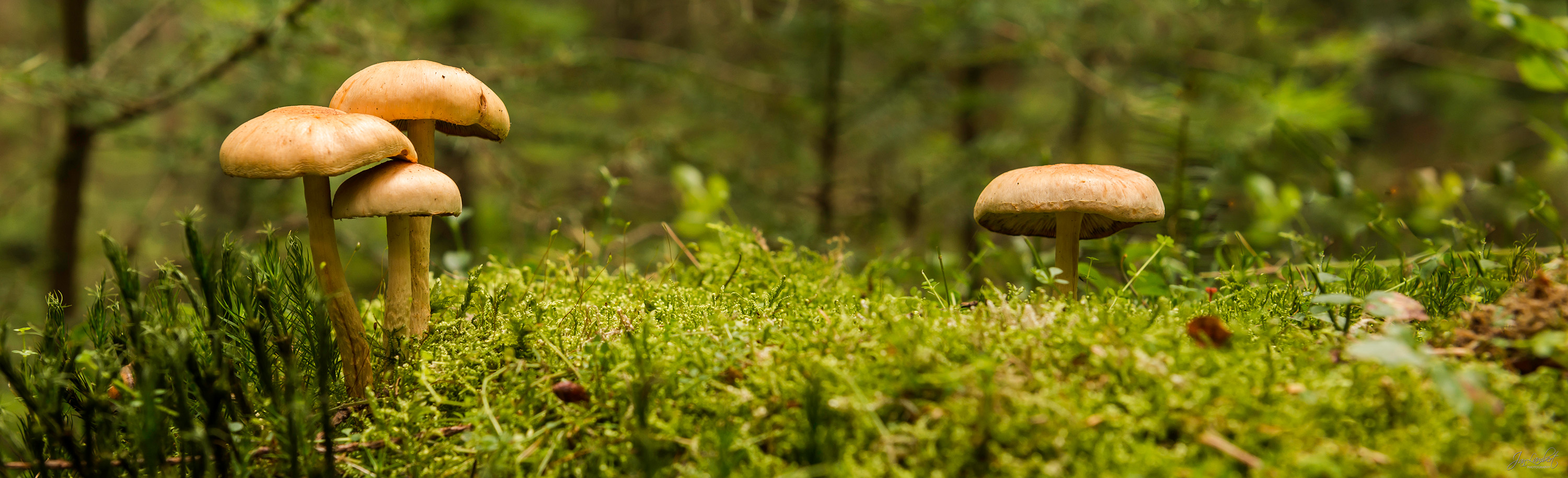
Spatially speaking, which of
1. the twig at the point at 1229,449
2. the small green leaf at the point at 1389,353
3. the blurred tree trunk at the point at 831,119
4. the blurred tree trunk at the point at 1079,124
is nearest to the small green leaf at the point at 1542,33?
the small green leaf at the point at 1389,353

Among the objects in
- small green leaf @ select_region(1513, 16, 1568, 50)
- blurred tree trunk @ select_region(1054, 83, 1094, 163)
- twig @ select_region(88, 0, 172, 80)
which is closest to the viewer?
small green leaf @ select_region(1513, 16, 1568, 50)

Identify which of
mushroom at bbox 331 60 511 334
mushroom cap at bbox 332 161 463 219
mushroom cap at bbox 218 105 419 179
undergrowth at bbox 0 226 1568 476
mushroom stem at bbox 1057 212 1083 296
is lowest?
undergrowth at bbox 0 226 1568 476

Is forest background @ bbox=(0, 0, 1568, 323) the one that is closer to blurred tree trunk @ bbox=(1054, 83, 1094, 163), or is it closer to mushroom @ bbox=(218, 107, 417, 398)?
blurred tree trunk @ bbox=(1054, 83, 1094, 163)

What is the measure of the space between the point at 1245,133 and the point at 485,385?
328 cm

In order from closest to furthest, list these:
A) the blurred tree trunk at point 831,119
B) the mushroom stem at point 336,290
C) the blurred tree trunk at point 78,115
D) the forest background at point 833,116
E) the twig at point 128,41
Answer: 1. the mushroom stem at point 336,290
2. the forest background at point 833,116
3. the blurred tree trunk at point 78,115
4. the twig at point 128,41
5. the blurred tree trunk at point 831,119

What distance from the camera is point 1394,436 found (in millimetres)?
1063

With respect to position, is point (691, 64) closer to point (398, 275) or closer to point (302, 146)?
point (398, 275)

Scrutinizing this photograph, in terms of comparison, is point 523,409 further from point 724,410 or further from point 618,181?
point 618,181

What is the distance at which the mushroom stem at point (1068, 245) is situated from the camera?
1.83 m

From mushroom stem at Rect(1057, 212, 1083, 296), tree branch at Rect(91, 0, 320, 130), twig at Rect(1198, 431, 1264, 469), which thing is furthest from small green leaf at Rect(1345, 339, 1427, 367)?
tree branch at Rect(91, 0, 320, 130)

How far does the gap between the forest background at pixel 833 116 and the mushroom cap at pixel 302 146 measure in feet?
1.50

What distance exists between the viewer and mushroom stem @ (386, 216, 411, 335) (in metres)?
1.63

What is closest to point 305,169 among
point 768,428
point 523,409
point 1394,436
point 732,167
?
point 523,409

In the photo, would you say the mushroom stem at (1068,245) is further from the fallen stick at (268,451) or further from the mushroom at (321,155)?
the mushroom at (321,155)
